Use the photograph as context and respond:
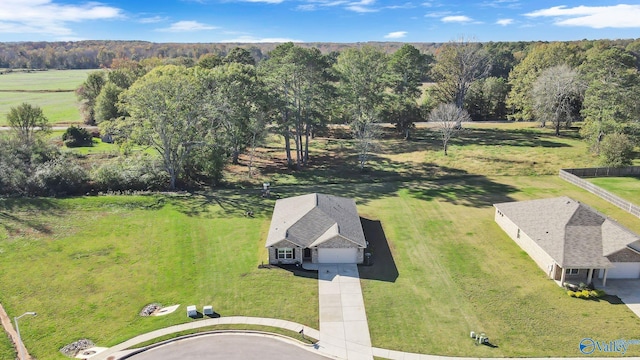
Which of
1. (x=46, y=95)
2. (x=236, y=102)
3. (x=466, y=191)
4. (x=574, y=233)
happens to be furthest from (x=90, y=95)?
(x=574, y=233)

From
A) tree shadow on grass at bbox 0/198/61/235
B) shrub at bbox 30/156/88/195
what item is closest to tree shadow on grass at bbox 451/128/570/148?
shrub at bbox 30/156/88/195

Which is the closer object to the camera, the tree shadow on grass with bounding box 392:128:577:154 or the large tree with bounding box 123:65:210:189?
the large tree with bounding box 123:65:210:189

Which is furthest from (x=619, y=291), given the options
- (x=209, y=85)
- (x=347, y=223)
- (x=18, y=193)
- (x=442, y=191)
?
(x=18, y=193)

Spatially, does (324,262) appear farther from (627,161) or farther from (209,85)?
(627,161)

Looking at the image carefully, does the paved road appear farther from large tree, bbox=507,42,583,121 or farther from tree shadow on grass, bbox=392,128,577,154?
large tree, bbox=507,42,583,121

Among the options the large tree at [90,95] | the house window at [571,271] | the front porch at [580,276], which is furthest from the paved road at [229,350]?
the large tree at [90,95]

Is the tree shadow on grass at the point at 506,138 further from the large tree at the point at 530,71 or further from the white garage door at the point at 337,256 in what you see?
the white garage door at the point at 337,256
